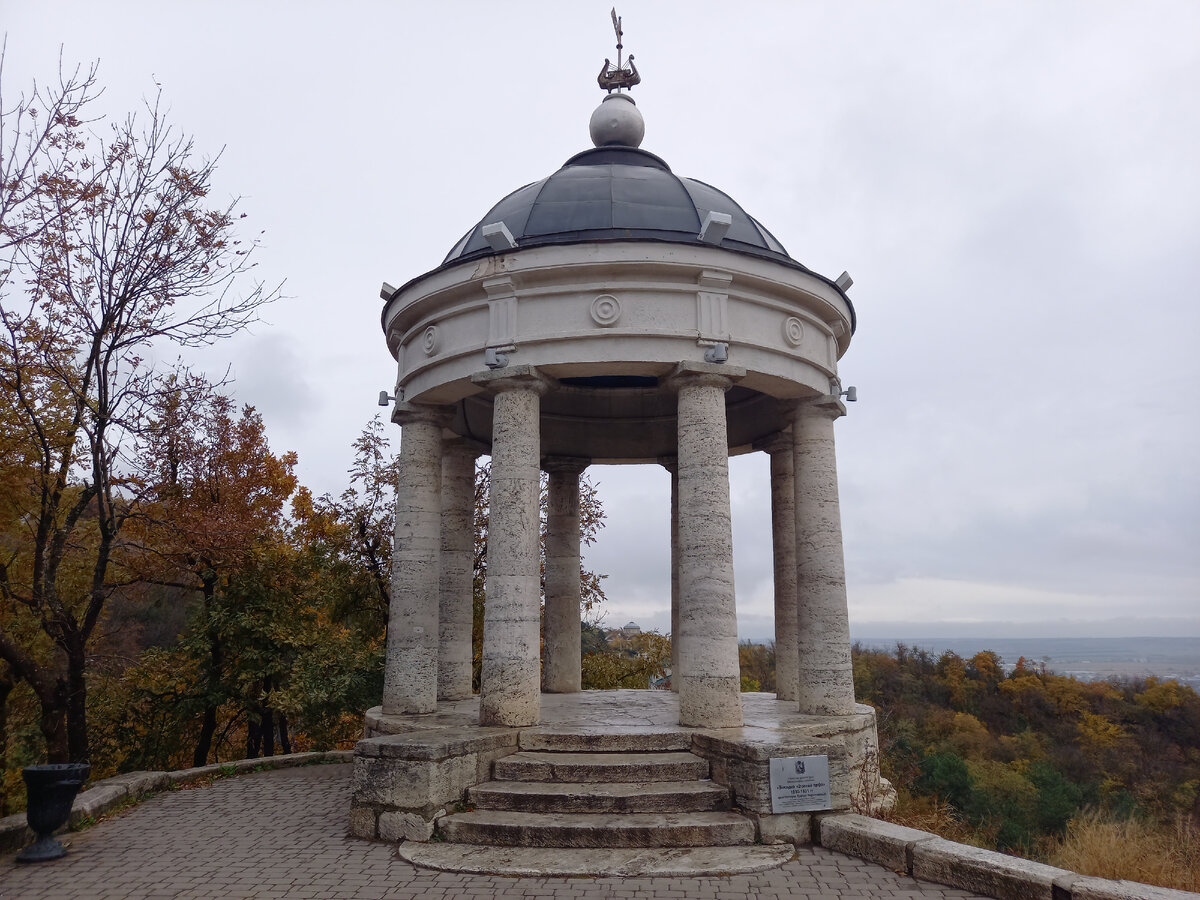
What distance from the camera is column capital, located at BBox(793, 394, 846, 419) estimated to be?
14953 millimetres

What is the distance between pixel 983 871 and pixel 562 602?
42.9 feet

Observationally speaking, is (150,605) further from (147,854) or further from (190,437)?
(147,854)

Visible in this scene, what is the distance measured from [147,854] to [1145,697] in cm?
7288

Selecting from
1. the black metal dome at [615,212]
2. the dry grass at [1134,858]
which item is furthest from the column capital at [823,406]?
the dry grass at [1134,858]

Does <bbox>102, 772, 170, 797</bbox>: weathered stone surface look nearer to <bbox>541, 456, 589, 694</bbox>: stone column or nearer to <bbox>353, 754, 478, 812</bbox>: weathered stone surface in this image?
<bbox>353, 754, 478, 812</bbox>: weathered stone surface

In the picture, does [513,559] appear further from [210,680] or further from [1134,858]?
[210,680]

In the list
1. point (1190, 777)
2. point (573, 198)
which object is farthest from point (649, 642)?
point (1190, 777)

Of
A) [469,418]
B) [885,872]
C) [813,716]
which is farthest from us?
[469,418]

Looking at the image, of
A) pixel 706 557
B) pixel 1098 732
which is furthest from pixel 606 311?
pixel 1098 732

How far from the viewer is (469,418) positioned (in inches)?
744

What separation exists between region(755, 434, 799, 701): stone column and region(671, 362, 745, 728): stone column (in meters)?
4.82

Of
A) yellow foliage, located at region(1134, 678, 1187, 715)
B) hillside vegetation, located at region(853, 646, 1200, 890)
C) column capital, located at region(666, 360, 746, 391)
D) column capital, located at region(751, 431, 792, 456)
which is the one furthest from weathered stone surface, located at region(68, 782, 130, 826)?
yellow foliage, located at region(1134, 678, 1187, 715)

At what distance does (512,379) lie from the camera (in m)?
13.3

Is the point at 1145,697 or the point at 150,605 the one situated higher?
the point at 150,605
